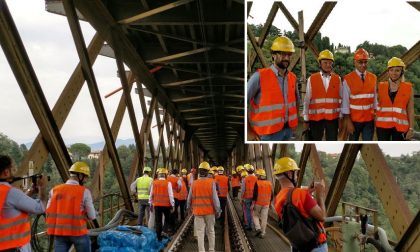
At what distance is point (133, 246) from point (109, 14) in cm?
478

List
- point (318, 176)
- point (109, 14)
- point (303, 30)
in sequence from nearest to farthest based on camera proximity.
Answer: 1. point (303, 30)
2. point (318, 176)
3. point (109, 14)

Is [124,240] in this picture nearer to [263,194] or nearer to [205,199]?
[205,199]

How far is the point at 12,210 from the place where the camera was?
158 inches

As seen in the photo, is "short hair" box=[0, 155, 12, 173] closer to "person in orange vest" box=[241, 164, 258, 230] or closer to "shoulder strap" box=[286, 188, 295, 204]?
"shoulder strap" box=[286, 188, 295, 204]

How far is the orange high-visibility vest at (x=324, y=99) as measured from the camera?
5090 mm

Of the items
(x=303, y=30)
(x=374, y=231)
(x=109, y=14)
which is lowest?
(x=374, y=231)

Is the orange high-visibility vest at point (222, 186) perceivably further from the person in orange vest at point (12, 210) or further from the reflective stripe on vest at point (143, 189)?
the person in orange vest at point (12, 210)

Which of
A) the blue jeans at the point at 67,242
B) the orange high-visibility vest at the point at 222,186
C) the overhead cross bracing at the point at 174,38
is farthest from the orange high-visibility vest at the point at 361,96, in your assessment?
the orange high-visibility vest at the point at 222,186

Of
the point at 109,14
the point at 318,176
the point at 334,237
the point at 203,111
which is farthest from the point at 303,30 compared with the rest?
the point at 203,111

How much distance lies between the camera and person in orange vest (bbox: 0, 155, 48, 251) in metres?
3.96

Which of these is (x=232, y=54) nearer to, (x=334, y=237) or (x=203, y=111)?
(x=334, y=237)

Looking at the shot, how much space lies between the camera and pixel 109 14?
8953mm

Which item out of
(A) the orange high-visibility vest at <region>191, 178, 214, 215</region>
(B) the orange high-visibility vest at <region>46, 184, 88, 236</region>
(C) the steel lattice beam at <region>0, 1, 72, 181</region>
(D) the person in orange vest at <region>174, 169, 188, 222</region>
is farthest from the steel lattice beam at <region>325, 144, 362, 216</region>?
(D) the person in orange vest at <region>174, 169, 188, 222</region>

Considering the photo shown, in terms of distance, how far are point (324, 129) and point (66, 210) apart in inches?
122
